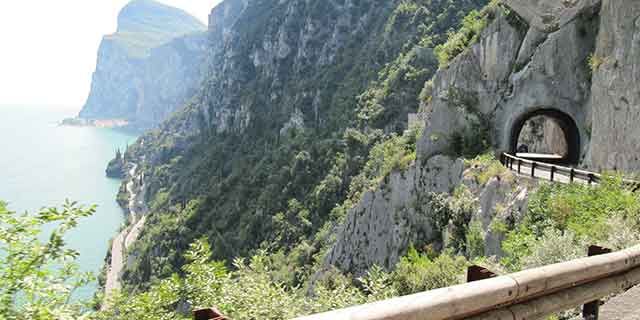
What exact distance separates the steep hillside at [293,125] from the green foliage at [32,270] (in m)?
45.1

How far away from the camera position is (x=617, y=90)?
575 inches

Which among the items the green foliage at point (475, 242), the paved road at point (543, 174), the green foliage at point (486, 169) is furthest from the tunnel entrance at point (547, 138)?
the green foliage at point (475, 242)

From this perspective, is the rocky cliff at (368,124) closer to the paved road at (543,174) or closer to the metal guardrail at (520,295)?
the paved road at (543,174)

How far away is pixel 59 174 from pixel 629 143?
208m

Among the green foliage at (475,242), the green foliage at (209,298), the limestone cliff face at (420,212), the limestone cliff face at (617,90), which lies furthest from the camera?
the limestone cliff face at (420,212)

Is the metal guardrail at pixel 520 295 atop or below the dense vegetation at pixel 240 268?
atop

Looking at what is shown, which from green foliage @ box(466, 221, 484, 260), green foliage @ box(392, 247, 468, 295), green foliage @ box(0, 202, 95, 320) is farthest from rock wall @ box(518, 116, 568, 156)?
green foliage @ box(0, 202, 95, 320)

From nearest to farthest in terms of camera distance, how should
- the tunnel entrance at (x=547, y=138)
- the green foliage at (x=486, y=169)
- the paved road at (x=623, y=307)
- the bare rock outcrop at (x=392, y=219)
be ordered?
the paved road at (x=623, y=307) → the green foliage at (x=486, y=169) → the tunnel entrance at (x=547, y=138) → the bare rock outcrop at (x=392, y=219)

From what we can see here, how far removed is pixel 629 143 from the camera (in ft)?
44.1

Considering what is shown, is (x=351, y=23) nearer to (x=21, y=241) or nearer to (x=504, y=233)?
(x=504, y=233)

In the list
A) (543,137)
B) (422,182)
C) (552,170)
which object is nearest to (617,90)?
(552,170)

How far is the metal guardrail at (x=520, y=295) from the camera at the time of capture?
8.80 feet

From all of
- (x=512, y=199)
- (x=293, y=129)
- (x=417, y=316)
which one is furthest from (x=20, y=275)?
(x=293, y=129)

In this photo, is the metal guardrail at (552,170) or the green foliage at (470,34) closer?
the metal guardrail at (552,170)
